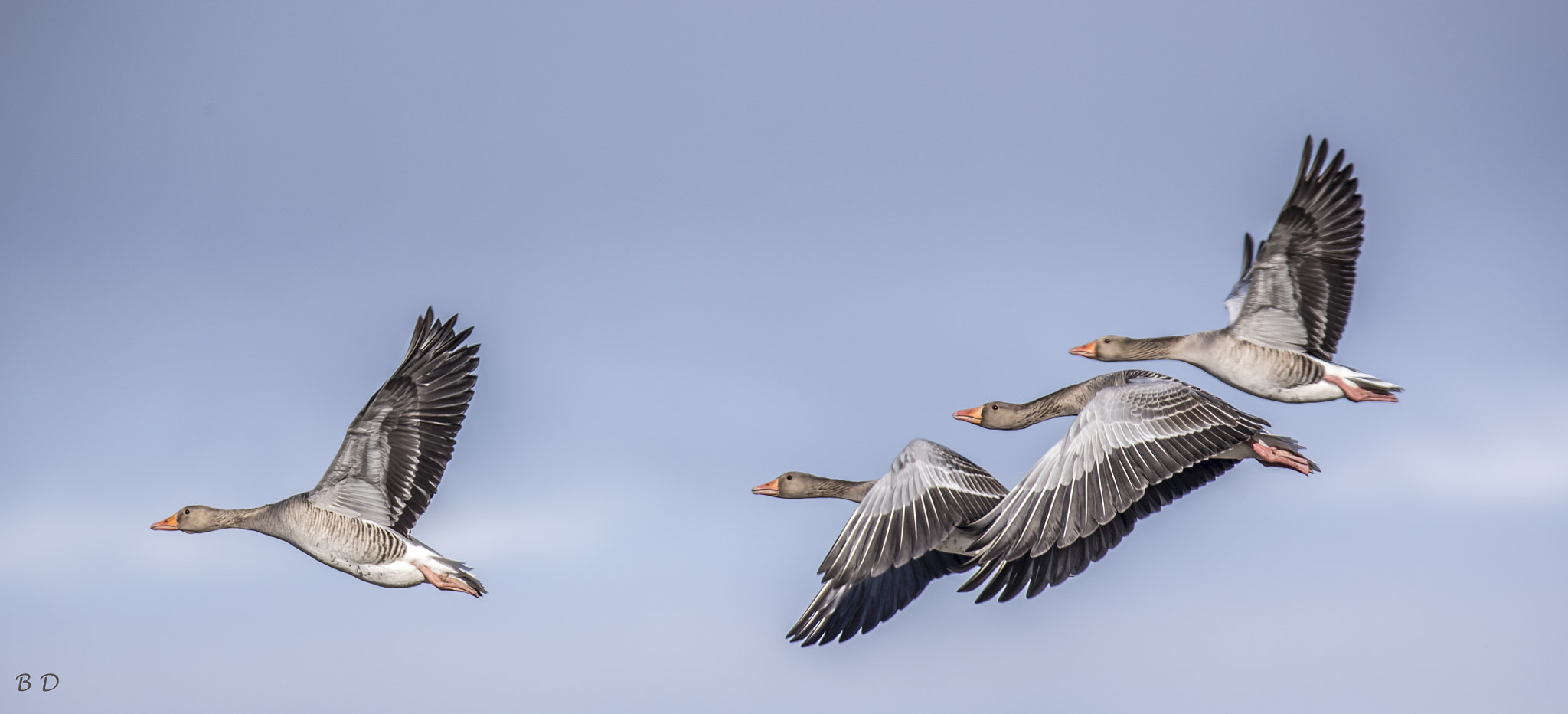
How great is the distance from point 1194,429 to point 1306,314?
149 inches

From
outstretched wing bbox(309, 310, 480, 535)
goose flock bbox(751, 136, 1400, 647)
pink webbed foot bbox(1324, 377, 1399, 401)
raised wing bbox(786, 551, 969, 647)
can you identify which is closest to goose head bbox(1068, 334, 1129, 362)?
goose flock bbox(751, 136, 1400, 647)

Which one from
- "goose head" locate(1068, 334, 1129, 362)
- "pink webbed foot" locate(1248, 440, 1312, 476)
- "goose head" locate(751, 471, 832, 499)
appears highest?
"goose head" locate(1068, 334, 1129, 362)

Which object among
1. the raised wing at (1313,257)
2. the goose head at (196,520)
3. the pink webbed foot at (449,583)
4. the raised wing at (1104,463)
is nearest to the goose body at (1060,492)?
the raised wing at (1104,463)

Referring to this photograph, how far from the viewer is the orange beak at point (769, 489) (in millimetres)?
14750

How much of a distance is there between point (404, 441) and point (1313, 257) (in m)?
10.4

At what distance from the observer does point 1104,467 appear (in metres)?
10.0

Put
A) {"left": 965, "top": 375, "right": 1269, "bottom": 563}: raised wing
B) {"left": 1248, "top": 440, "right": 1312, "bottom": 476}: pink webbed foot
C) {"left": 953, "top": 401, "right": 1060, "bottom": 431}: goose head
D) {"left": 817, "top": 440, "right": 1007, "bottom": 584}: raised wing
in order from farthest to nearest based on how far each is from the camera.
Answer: {"left": 953, "top": 401, "right": 1060, "bottom": 431}: goose head
{"left": 1248, "top": 440, "right": 1312, "bottom": 476}: pink webbed foot
{"left": 817, "top": 440, "right": 1007, "bottom": 584}: raised wing
{"left": 965, "top": 375, "right": 1269, "bottom": 563}: raised wing

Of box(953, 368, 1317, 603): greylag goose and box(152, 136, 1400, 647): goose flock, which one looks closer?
box(953, 368, 1317, 603): greylag goose

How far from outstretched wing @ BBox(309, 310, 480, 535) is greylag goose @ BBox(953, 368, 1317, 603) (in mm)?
6141

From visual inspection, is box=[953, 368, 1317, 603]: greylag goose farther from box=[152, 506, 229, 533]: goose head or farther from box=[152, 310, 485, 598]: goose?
box=[152, 506, 229, 533]: goose head

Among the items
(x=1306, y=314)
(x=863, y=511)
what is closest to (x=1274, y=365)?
(x=1306, y=314)

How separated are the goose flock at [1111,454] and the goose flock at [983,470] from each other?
2 centimetres

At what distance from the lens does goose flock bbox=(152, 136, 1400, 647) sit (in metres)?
10.2

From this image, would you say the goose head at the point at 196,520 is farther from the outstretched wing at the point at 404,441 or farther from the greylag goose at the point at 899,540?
the greylag goose at the point at 899,540
